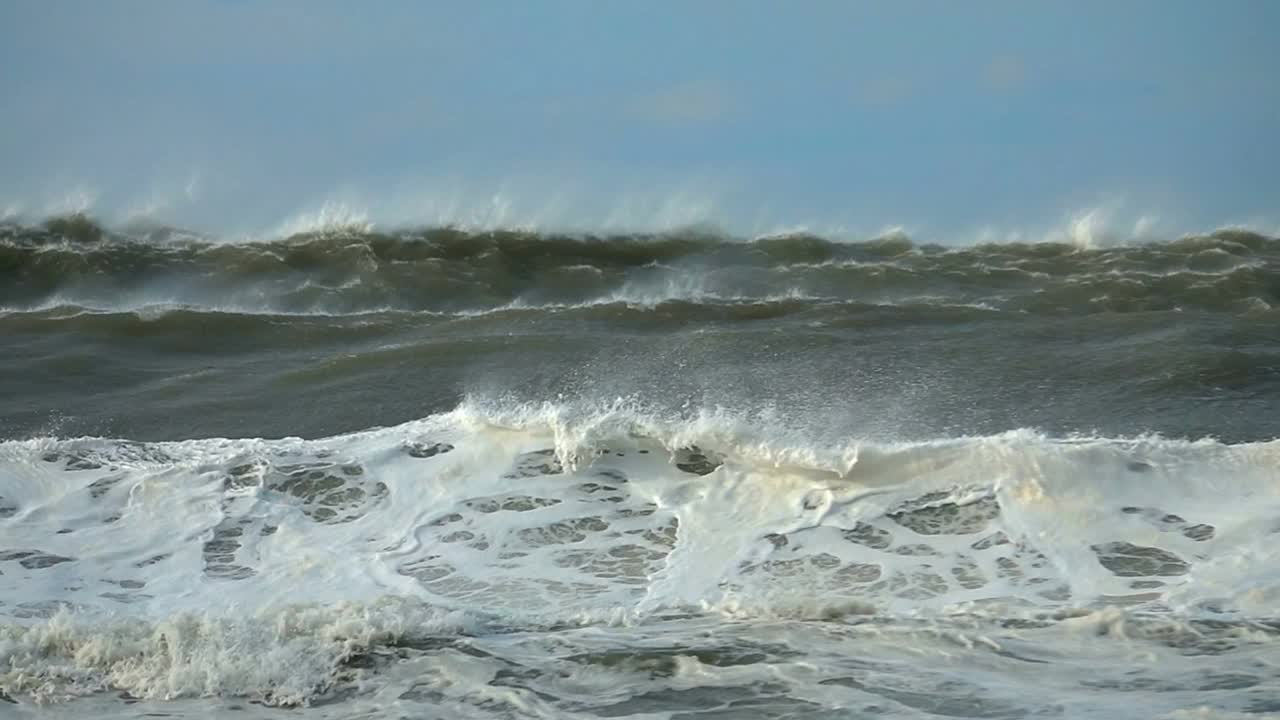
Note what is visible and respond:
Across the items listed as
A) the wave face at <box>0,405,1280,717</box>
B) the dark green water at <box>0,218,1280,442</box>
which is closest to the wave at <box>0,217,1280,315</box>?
the dark green water at <box>0,218,1280,442</box>

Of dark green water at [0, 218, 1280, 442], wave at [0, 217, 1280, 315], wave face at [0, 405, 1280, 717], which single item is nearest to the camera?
wave face at [0, 405, 1280, 717]

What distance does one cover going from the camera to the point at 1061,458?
327 inches

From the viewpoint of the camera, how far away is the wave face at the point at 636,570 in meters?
6.11

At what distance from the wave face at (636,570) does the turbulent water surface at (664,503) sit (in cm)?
2

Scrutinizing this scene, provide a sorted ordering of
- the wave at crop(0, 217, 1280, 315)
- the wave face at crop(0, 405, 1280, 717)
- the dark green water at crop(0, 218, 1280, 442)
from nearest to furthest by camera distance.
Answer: the wave face at crop(0, 405, 1280, 717) → the dark green water at crop(0, 218, 1280, 442) → the wave at crop(0, 217, 1280, 315)

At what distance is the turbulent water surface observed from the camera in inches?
243

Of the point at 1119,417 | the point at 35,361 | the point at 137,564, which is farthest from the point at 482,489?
the point at 35,361

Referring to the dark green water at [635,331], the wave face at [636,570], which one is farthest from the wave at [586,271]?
the wave face at [636,570]

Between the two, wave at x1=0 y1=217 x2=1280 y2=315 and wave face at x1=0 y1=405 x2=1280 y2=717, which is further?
wave at x1=0 y1=217 x2=1280 y2=315

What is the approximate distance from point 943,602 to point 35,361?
9.19 meters

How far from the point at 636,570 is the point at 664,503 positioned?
0.96m

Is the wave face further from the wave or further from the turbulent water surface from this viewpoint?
the wave

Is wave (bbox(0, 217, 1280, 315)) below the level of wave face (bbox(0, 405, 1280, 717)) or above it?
above

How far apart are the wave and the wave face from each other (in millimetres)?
5169
